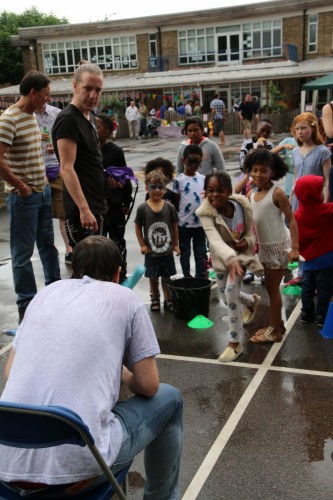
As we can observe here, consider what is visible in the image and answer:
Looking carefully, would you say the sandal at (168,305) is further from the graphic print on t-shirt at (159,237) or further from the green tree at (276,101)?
the green tree at (276,101)

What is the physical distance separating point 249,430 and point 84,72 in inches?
117

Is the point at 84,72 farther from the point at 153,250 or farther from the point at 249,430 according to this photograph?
the point at 249,430

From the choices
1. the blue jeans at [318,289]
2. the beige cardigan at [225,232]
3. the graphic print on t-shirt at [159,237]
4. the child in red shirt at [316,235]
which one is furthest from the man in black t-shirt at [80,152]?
the blue jeans at [318,289]

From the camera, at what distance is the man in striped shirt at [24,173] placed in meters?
4.99

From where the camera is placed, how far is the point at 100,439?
208 cm

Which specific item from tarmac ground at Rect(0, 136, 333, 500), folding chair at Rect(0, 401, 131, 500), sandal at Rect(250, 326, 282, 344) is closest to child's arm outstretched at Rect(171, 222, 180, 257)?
tarmac ground at Rect(0, 136, 333, 500)

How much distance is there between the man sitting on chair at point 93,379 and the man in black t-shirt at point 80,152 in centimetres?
209

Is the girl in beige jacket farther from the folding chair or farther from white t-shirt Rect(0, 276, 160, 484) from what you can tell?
the folding chair

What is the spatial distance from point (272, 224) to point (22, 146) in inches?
96.3

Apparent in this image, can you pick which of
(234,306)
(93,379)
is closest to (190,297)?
(234,306)

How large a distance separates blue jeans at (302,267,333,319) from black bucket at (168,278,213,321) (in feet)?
2.94

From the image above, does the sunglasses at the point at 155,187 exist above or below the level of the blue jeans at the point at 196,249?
above

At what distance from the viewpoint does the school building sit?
120ft

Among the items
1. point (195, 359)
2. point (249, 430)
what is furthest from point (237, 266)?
point (249, 430)
